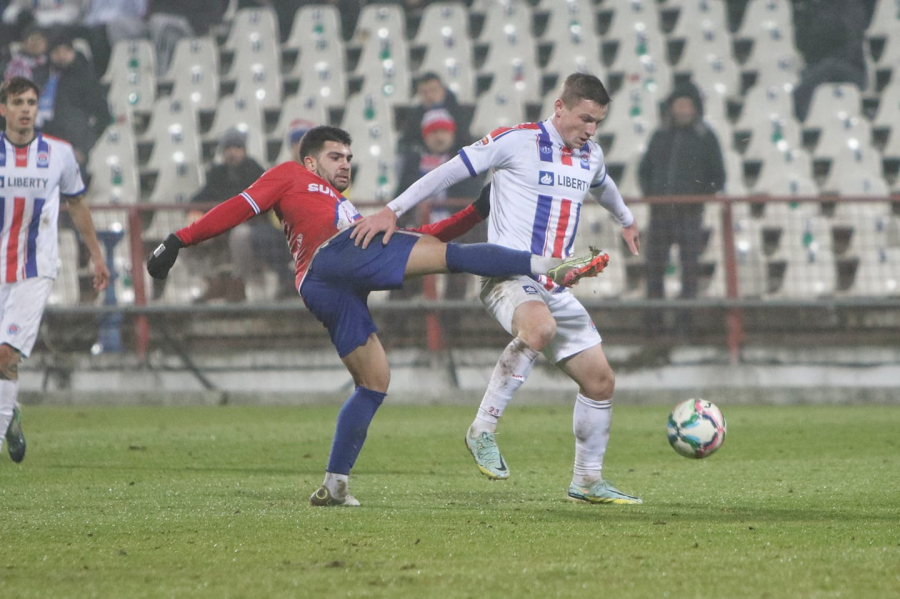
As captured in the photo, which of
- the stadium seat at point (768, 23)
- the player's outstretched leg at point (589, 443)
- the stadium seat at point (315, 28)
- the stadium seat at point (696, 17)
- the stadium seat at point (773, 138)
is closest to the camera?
the player's outstretched leg at point (589, 443)

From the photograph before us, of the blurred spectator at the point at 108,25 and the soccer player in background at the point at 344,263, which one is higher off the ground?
the blurred spectator at the point at 108,25

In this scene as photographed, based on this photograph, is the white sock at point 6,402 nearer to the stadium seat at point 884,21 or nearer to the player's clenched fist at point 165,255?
the player's clenched fist at point 165,255

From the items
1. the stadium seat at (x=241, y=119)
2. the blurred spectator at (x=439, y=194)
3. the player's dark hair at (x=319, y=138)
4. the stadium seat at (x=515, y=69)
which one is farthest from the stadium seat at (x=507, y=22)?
the player's dark hair at (x=319, y=138)

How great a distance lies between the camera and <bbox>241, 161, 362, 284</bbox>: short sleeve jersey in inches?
213

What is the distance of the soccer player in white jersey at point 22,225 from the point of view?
6938 millimetres

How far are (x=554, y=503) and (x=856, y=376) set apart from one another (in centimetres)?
656

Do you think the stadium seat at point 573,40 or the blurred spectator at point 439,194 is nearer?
the blurred spectator at point 439,194

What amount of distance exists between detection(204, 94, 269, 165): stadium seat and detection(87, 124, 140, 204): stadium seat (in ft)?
3.43

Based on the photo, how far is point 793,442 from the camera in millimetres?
8039

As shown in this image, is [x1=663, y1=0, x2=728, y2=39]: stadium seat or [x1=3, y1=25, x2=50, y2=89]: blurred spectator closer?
[x1=3, y1=25, x2=50, y2=89]: blurred spectator

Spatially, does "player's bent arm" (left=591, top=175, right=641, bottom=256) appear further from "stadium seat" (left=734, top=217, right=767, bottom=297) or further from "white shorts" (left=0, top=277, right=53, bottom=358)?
"stadium seat" (left=734, top=217, right=767, bottom=297)

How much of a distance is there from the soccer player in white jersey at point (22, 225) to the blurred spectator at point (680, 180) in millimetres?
5679

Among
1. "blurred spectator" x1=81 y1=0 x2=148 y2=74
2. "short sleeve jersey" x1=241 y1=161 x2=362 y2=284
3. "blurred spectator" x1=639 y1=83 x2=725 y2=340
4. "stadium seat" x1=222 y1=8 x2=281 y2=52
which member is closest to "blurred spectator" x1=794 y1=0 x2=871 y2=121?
"blurred spectator" x1=639 y1=83 x2=725 y2=340

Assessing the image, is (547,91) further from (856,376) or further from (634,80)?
(856,376)
